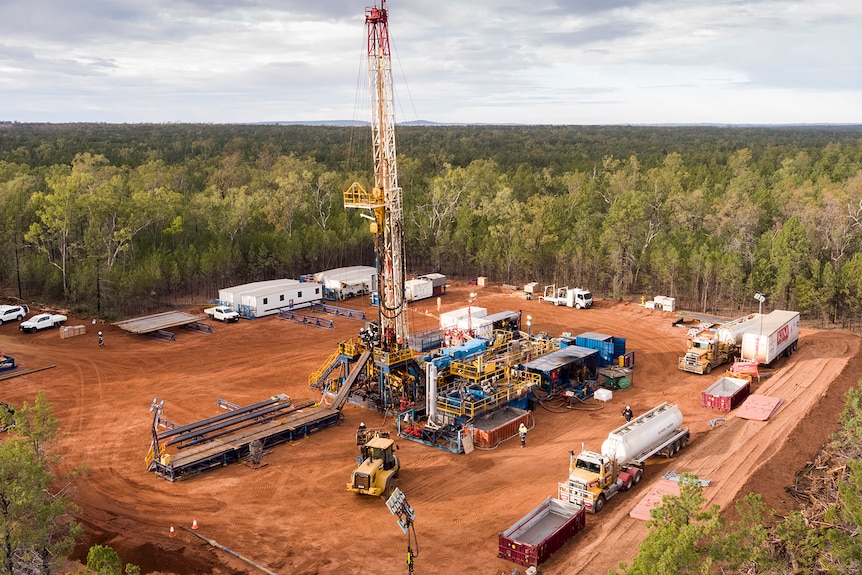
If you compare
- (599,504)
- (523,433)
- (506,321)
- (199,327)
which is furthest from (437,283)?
(599,504)

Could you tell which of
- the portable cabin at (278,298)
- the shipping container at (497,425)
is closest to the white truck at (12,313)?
the portable cabin at (278,298)

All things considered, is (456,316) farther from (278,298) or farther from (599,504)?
(599,504)

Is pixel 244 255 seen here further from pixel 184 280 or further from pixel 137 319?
pixel 137 319

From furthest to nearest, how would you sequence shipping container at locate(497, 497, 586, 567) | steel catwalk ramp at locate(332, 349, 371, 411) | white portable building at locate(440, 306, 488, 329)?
white portable building at locate(440, 306, 488, 329), steel catwalk ramp at locate(332, 349, 371, 411), shipping container at locate(497, 497, 586, 567)

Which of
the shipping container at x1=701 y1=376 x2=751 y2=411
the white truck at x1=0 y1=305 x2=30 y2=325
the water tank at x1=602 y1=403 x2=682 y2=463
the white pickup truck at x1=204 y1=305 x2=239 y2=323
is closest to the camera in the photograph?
the water tank at x1=602 y1=403 x2=682 y2=463

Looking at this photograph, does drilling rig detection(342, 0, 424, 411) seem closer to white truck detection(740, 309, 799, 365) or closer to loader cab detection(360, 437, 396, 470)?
loader cab detection(360, 437, 396, 470)

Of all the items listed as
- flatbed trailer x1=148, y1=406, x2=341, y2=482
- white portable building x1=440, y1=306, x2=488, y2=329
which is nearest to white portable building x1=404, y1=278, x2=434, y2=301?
white portable building x1=440, y1=306, x2=488, y2=329

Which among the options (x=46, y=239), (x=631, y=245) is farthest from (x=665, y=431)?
(x=46, y=239)
